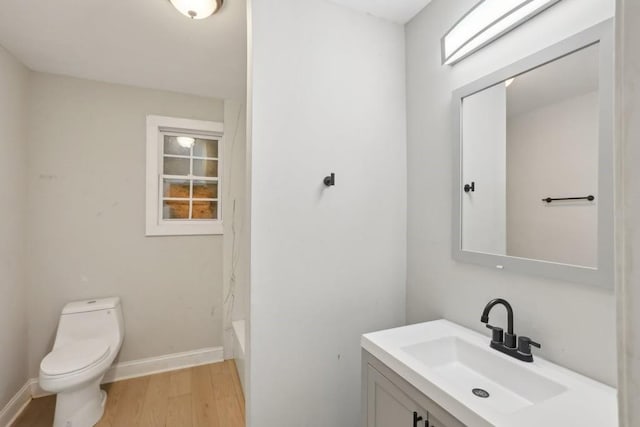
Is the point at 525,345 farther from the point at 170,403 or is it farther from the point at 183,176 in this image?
the point at 183,176

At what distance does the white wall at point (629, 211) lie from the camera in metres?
0.26

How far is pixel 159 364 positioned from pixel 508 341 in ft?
8.94

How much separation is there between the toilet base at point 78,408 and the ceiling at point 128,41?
2242mm

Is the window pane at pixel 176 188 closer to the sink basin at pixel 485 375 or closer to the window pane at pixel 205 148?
the window pane at pixel 205 148

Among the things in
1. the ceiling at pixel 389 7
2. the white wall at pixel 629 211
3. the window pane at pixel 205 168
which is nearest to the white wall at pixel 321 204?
the ceiling at pixel 389 7

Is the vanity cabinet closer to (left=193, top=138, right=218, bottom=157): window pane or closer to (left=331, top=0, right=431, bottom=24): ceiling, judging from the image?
(left=331, top=0, right=431, bottom=24): ceiling

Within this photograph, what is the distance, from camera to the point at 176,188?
271 cm

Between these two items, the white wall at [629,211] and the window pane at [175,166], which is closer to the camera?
the white wall at [629,211]

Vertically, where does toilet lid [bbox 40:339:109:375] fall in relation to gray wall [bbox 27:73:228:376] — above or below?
below

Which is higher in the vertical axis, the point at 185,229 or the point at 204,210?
the point at 204,210

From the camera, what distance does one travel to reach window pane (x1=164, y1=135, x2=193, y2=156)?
2.67 m

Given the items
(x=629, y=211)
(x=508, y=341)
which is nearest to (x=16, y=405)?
(x=508, y=341)

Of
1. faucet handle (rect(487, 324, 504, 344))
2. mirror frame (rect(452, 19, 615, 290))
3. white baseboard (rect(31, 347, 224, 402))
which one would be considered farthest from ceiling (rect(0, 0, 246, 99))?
white baseboard (rect(31, 347, 224, 402))

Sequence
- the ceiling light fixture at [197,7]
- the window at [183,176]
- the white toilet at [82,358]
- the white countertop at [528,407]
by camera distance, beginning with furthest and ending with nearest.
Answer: the window at [183,176] < the white toilet at [82,358] < the ceiling light fixture at [197,7] < the white countertop at [528,407]
